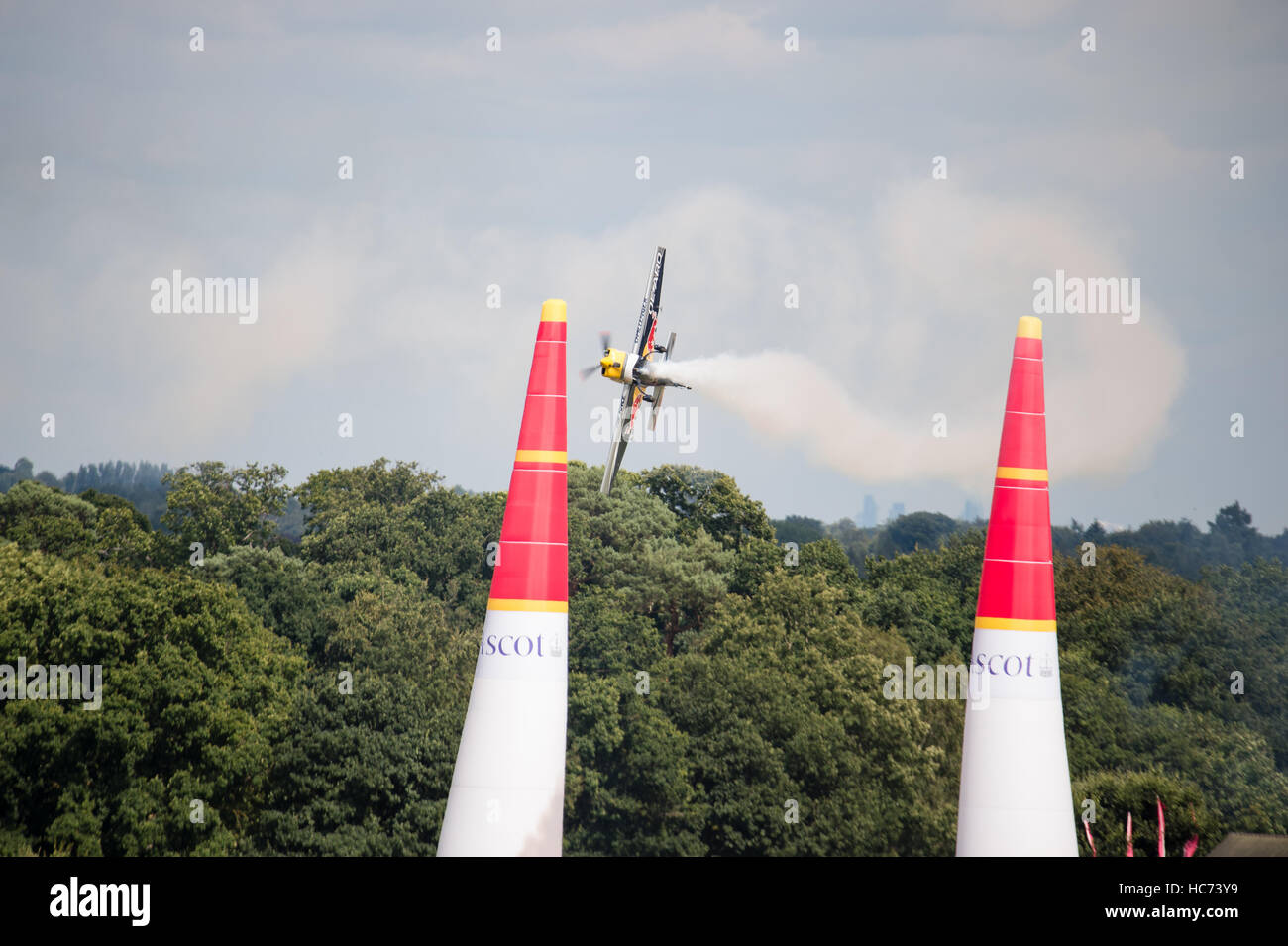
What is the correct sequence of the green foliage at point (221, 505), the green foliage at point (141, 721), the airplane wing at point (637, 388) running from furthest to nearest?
the green foliage at point (221, 505) → the green foliage at point (141, 721) → the airplane wing at point (637, 388)

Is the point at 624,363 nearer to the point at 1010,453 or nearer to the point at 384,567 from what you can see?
the point at 1010,453

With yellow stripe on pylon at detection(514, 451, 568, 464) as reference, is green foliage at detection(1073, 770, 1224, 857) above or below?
below

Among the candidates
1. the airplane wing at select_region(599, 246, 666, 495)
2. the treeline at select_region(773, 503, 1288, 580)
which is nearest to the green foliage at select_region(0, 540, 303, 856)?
the airplane wing at select_region(599, 246, 666, 495)

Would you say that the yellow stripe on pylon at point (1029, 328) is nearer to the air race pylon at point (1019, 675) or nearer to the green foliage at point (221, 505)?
the air race pylon at point (1019, 675)

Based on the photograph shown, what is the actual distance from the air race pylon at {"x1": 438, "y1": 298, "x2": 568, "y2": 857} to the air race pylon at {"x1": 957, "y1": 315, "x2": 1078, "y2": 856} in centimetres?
599

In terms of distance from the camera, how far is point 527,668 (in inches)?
824

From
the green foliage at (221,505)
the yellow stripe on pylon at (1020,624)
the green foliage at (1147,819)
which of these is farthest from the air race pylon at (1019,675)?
the green foliage at (221,505)

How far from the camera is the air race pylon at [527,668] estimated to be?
20578mm

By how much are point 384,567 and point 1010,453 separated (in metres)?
65.4

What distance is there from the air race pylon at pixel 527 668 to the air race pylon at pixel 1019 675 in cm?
599

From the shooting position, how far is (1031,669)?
68.6ft

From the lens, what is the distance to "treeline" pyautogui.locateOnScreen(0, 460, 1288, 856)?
42.7 metres

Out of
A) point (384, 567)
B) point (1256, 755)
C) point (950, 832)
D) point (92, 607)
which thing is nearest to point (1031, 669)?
point (950, 832)

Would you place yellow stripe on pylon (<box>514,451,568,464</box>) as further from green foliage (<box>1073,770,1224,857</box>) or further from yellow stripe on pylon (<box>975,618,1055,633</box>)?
green foliage (<box>1073,770,1224,857</box>)
